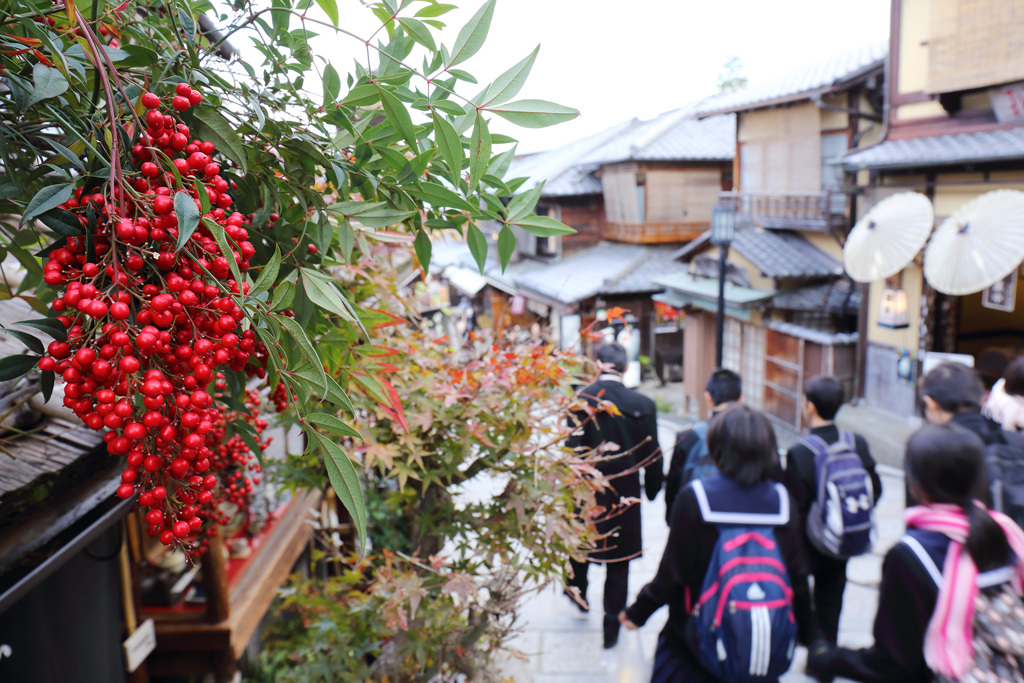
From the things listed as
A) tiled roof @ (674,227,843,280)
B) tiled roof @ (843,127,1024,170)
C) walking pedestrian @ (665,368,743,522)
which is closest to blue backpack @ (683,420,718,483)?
walking pedestrian @ (665,368,743,522)

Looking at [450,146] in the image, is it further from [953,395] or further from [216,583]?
[953,395]

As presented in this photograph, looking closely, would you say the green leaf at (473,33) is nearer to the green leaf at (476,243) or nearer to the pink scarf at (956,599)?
the green leaf at (476,243)

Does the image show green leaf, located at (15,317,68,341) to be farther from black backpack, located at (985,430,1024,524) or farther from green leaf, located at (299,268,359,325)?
black backpack, located at (985,430,1024,524)

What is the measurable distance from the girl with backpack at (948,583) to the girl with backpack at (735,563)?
0.38m

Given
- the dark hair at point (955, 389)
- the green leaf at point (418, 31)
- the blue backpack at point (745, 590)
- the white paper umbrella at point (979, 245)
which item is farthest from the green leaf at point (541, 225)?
the white paper umbrella at point (979, 245)

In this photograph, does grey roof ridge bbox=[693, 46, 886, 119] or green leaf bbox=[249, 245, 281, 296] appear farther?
grey roof ridge bbox=[693, 46, 886, 119]

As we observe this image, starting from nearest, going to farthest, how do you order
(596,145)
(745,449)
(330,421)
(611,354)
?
1. (330,421)
2. (745,449)
3. (611,354)
4. (596,145)

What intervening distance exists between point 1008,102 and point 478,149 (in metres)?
10.3

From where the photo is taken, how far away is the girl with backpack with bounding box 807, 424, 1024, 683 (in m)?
2.24

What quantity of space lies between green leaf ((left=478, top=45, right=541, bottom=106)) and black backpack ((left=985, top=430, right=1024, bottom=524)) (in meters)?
3.63

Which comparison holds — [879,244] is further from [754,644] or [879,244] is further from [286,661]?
[286,661]

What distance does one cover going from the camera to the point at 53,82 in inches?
33.8

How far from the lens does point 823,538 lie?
387 centimetres

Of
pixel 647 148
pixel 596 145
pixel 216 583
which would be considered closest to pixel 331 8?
pixel 216 583
